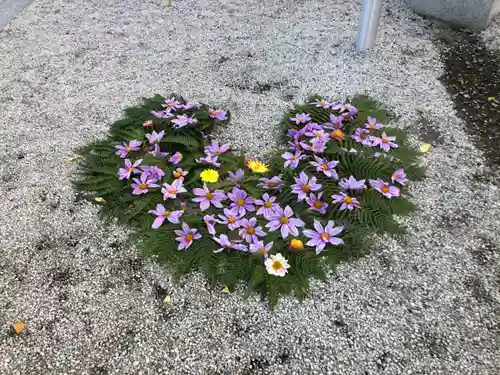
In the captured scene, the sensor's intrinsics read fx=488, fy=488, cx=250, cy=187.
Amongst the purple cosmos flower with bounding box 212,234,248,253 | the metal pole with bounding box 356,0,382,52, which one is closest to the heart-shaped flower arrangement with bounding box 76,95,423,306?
the purple cosmos flower with bounding box 212,234,248,253

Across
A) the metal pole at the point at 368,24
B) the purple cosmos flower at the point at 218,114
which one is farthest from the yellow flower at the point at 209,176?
the metal pole at the point at 368,24

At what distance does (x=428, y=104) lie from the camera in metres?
2.66

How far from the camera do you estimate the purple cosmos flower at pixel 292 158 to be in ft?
7.11

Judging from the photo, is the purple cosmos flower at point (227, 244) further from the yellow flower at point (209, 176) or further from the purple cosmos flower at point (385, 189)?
the purple cosmos flower at point (385, 189)

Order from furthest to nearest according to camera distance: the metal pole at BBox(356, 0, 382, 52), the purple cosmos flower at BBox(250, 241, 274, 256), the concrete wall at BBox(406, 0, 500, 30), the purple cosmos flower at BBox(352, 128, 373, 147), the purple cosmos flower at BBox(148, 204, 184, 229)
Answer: the concrete wall at BBox(406, 0, 500, 30) < the metal pole at BBox(356, 0, 382, 52) < the purple cosmos flower at BBox(352, 128, 373, 147) < the purple cosmos flower at BBox(148, 204, 184, 229) < the purple cosmos flower at BBox(250, 241, 274, 256)

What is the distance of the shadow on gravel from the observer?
8.02 feet

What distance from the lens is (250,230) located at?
1894 mm

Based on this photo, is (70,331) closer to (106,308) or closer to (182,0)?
(106,308)

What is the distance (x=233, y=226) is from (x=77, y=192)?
0.76m

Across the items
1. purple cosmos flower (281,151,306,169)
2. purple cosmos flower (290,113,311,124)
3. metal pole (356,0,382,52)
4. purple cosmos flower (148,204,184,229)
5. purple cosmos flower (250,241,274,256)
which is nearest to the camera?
purple cosmos flower (250,241,274,256)

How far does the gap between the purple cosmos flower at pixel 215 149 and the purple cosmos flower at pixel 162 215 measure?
1.25ft

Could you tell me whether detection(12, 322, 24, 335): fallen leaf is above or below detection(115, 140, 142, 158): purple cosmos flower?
below

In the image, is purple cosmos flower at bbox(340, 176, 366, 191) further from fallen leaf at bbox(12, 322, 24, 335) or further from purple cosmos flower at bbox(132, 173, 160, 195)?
fallen leaf at bbox(12, 322, 24, 335)

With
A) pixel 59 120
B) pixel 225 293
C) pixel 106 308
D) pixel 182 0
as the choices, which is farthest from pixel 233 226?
pixel 182 0
